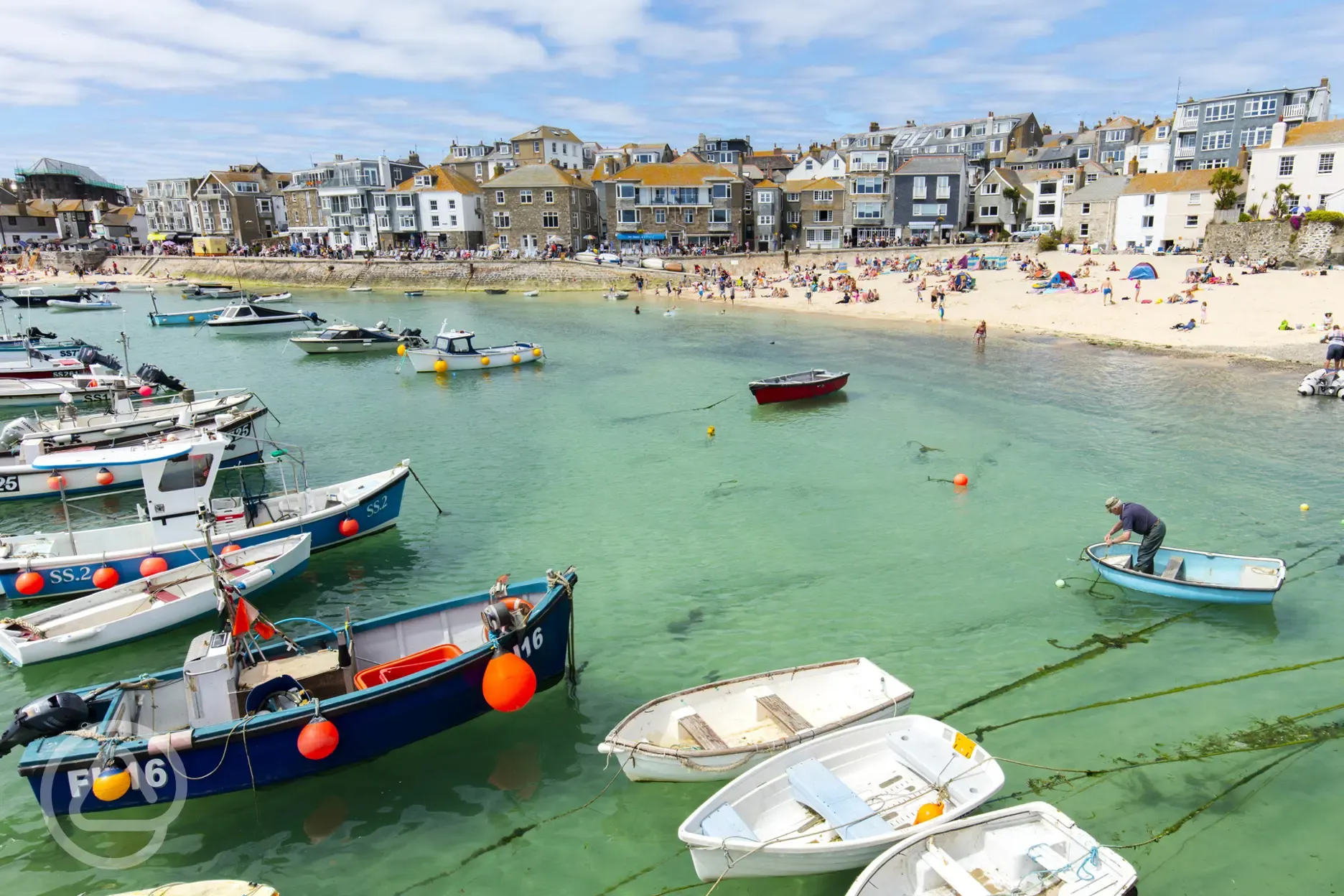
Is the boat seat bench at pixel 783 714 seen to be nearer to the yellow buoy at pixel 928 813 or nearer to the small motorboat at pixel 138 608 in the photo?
the yellow buoy at pixel 928 813

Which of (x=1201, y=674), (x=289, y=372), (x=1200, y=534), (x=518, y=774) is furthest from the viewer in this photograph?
(x=289, y=372)

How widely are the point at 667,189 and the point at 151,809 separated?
89195 millimetres

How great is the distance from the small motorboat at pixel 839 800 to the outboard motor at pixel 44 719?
794 cm

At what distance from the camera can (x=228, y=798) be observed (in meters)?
11.2

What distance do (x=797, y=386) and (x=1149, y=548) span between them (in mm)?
18703

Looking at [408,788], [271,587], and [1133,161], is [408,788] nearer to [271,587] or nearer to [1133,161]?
[271,587]

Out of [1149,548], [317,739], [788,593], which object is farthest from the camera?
[788,593]

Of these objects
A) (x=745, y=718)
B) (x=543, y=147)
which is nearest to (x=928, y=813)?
(x=745, y=718)

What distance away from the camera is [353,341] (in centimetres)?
5034

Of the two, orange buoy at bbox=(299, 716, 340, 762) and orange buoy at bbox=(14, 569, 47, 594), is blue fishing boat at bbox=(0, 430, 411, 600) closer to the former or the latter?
orange buoy at bbox=(14, 569, 47, 594)

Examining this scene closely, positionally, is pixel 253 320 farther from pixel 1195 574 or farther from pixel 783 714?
pixel 1195 574

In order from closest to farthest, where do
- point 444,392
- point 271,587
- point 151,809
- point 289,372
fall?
point 151,809
point 271,587
point 444,392
point 289,372

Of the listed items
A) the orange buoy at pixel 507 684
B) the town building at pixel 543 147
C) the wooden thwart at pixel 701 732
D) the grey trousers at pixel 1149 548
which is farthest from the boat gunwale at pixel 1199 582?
the town building at pixel 543 147

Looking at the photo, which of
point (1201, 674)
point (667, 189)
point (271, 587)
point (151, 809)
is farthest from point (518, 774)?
point (667, 189)
